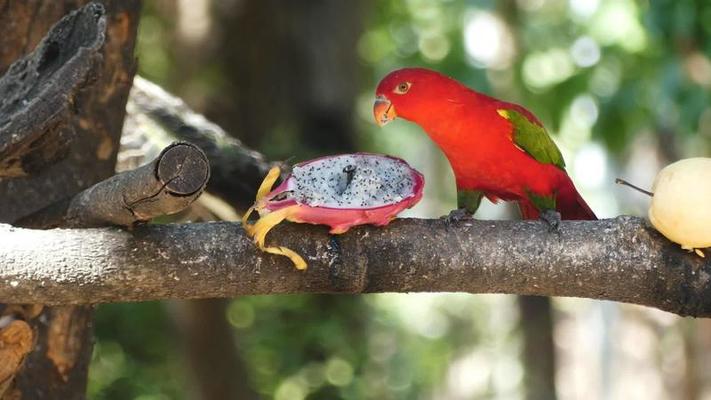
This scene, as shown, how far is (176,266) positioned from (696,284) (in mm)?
1125

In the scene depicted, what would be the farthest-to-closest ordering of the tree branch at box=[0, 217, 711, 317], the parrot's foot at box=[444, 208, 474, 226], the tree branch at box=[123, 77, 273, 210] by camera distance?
the tree branch at box=[123, 77, 273, 210] → the parrot's foot at box=[444, 208, 474, 226] → the tree branch at box=[0, 217, 711, 317]

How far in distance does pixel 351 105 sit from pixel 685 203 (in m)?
5.29

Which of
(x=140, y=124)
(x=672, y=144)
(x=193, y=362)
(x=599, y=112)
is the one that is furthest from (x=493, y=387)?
(x=140, y=124)

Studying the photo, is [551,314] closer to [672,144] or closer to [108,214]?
[672,144]

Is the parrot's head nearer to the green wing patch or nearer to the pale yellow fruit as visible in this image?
the green wing patch

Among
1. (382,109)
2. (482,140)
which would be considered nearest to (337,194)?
(382,109)

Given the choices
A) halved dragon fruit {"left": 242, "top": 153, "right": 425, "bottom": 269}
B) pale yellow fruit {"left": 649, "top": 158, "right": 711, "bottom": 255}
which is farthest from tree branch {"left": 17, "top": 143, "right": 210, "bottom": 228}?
pale yellow fruit {"left": 649, "top": 158, "right": 711, "bottom": 255}

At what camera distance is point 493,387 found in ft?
55.9

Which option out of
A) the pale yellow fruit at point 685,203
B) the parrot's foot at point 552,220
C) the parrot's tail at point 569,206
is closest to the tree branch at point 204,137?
the parrot's tail at point 569,206

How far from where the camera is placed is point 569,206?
2.91m

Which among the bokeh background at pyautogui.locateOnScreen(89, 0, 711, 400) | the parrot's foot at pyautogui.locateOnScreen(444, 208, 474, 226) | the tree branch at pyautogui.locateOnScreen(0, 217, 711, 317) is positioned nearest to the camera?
the tree branch at pyautogui.locateOnScreen(0, 217, 711, 317)

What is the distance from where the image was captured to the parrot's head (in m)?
2.49

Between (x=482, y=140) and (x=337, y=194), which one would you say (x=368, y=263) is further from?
(x=482, y=140)

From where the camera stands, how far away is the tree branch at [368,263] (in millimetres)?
1934
